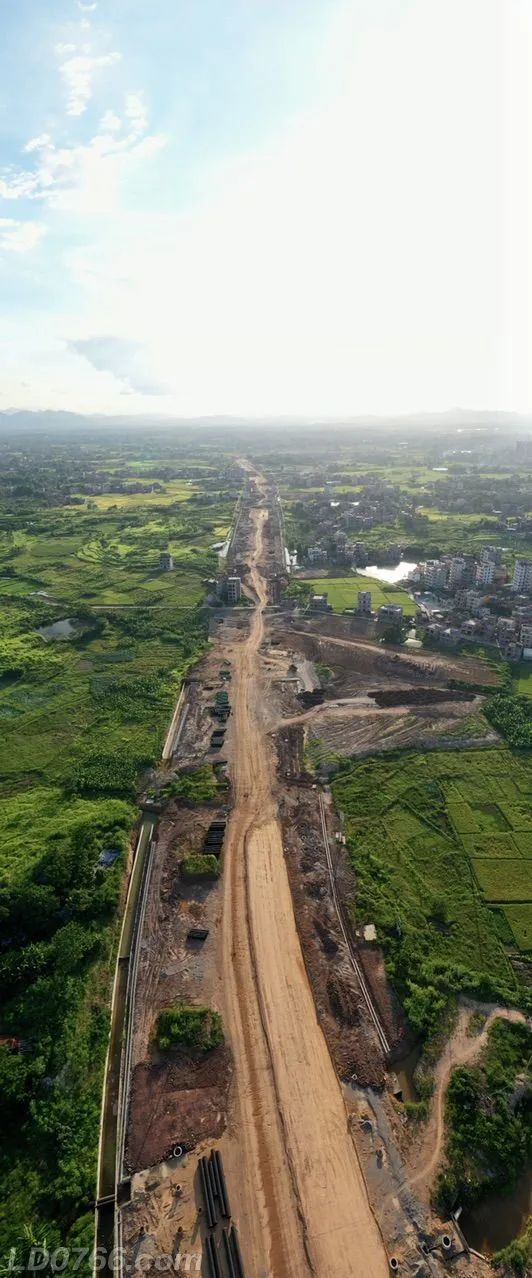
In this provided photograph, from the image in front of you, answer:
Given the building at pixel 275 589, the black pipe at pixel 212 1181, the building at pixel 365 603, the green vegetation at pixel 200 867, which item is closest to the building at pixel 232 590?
the building at pixel 275 589

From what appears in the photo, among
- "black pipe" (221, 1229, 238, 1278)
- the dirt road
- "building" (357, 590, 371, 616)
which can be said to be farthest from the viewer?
"building" (357, 590, 371, 616)

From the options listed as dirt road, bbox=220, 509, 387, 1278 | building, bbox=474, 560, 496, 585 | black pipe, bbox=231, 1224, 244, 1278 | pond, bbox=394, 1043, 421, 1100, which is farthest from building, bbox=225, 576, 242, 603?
black pipe, bbox=231, 1224, 244, 1278

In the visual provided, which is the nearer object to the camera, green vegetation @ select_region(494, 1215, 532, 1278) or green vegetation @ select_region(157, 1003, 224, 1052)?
green vegetation @ select_region(494, 1215, 532, 1278)

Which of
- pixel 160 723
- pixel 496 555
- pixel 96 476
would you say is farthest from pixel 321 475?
pixel 160 723

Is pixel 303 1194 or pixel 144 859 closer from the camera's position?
pixel 303 1194

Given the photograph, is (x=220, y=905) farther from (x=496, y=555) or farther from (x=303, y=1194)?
(x=496, y=555)

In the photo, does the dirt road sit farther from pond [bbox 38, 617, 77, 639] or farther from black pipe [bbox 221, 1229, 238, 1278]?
pond [bbox 38, 617, 77, 639]

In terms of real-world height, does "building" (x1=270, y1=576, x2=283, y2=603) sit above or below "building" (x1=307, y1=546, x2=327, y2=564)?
below
